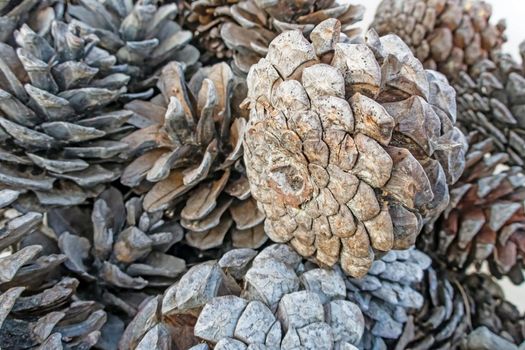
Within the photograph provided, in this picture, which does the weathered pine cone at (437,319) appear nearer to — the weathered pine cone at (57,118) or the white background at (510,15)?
the weathered pine cone at (57,118)

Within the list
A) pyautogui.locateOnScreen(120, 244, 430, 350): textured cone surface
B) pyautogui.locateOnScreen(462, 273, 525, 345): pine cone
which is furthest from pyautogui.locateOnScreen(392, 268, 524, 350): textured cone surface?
pyautogui.locateOnScreen(120, 244, 430, 350): textured cone surface

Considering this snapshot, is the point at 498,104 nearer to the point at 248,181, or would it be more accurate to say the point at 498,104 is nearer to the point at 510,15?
the point at 248,181

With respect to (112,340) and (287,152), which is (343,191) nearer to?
(287,152)

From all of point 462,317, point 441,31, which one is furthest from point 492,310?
point 441,31

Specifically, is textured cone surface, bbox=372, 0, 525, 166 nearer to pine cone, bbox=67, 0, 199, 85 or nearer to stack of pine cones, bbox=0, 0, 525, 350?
stack of pine cones, bbox=0, 0, 525, 350

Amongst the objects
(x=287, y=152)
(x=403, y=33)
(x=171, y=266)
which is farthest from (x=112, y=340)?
(x=403, y=33)
